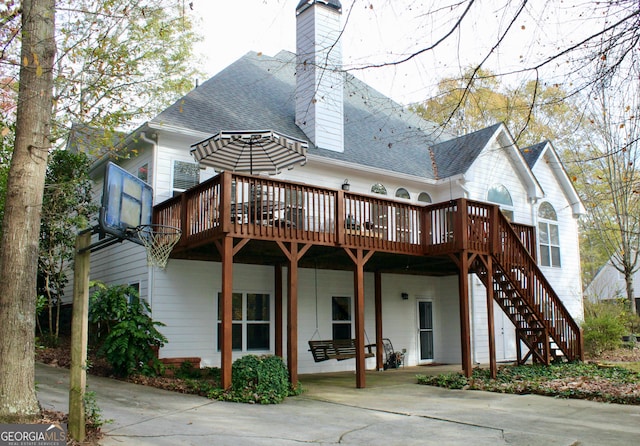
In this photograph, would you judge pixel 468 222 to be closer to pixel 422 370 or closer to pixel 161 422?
pixel 422 370

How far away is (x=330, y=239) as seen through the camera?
1128 cm

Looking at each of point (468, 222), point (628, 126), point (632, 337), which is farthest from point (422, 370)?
point (632, 337)

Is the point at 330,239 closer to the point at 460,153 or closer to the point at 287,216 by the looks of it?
the point at 287,216

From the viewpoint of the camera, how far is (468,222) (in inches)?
488

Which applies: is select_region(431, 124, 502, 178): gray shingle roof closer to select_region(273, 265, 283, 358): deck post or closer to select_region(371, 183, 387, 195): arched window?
select_region(371, 183, 387, 195): arched window

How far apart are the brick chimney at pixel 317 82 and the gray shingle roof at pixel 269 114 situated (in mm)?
332


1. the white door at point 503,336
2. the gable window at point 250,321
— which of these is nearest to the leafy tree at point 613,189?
the white door at point 503,336

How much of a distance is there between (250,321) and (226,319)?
384cm

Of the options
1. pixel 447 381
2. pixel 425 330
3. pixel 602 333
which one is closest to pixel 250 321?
pixel 447 381

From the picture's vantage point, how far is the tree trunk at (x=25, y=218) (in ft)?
19.0

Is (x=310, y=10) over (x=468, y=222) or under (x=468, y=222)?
over

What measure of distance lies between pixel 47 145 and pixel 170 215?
5488 mm

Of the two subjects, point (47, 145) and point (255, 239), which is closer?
point (47, 145)

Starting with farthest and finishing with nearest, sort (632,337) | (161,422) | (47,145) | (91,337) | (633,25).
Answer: (632,337) → (91,337) → (161,422) → (47,145) → (633,25)
